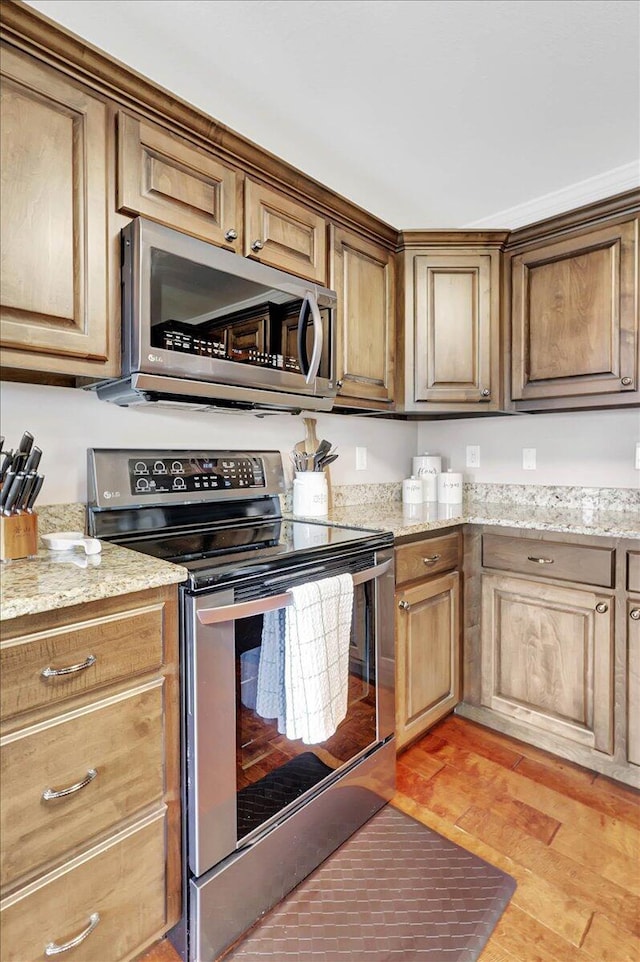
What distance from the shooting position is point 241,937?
1176 mm

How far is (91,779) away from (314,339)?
54.8 inches

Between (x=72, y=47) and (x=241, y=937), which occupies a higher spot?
(x=72, y=47)

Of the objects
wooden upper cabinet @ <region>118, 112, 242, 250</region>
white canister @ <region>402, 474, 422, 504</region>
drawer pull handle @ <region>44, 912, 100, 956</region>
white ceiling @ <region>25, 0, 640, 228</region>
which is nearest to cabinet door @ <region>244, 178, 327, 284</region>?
wooden upper cabinet @ <region>118, 112, 242, 250</region>

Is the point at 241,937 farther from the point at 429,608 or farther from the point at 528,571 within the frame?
the point at 528,571

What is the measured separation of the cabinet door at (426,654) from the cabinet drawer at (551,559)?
204mm

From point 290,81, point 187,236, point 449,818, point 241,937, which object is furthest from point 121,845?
point 290,81

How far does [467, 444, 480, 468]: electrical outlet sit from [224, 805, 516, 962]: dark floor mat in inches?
68.0

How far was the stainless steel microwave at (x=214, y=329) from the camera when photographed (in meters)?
1.28

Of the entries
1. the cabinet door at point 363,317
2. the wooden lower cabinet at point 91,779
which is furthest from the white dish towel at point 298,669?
the cabinet door at point 363,317

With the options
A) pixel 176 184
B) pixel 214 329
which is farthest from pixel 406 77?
pixel 214 329

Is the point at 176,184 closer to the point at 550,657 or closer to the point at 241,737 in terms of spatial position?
the point at 241,737

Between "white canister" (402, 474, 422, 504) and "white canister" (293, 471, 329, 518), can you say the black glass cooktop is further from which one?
"white canister" (402, 474, 422, 504)

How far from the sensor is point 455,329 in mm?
2229

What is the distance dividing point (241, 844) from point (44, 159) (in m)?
1.75
